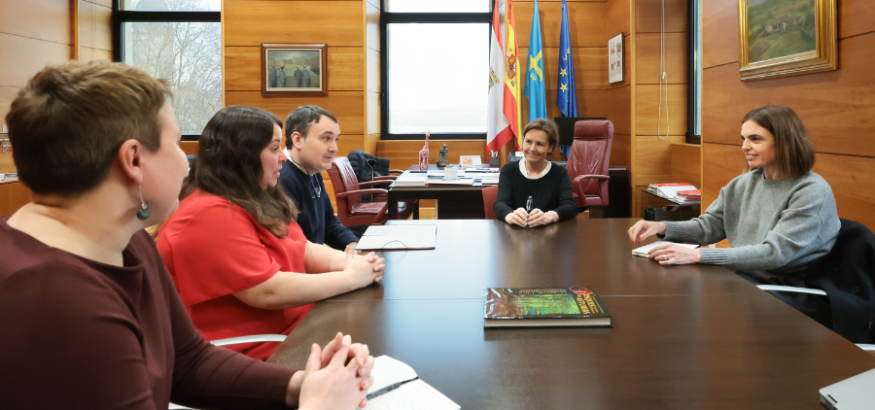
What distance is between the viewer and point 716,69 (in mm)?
4043

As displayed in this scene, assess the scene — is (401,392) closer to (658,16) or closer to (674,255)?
(674,255)

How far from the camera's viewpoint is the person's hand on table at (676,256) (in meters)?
2.06

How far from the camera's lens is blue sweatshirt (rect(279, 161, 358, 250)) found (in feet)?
8.97

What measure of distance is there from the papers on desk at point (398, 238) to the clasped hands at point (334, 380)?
1.19 meters

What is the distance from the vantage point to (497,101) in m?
6.83

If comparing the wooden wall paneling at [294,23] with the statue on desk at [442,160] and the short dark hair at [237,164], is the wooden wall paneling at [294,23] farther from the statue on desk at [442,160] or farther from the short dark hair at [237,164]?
the short dark hair at [237,164]

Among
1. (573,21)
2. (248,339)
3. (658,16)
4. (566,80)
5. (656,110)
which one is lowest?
(248,339)

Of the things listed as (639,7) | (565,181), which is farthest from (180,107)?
(565,181)

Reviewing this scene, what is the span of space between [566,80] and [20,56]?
17.9 ft

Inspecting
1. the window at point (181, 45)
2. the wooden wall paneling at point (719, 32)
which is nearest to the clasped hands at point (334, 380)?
the wooden wall paneling at point (719, 32)

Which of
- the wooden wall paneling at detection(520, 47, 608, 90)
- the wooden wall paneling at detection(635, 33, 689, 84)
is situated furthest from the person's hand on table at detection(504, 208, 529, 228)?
the wooden wall paneling at detection(520, 47, 608, 90)

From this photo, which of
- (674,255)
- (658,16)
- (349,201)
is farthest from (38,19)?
(674,255)

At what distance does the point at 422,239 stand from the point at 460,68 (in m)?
5.75

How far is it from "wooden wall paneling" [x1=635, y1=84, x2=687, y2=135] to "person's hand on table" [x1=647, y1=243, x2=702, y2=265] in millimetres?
4299
